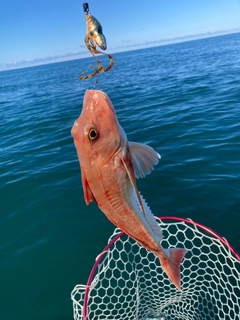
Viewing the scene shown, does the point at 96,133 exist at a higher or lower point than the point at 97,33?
lower

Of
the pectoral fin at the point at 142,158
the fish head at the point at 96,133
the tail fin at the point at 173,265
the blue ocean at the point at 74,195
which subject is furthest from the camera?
the blue ocean at the point at 74,195

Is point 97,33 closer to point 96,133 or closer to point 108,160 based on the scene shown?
point 96,133

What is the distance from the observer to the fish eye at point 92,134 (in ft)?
9.32

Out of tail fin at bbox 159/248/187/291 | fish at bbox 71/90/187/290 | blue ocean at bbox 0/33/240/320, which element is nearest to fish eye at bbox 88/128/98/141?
fish at bbox 71/90/187/290

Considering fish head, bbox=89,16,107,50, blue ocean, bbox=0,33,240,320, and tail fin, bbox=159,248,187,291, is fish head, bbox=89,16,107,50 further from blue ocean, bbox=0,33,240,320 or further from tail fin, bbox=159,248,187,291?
tail fin, bbox=159,248,187,291

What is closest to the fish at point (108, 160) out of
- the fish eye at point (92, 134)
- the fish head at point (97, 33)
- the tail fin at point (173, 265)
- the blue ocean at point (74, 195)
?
the fish eye at point (92, 134)

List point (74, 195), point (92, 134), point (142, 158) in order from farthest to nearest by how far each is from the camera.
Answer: point (74, 195)
point (142, 158)
point (92, 134)

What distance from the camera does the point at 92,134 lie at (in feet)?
9.36

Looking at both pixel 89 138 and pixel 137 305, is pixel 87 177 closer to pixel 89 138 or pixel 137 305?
pixel 89 138

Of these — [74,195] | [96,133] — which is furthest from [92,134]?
[74,195]

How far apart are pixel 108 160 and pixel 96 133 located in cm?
32

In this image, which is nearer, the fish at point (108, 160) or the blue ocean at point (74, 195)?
the fish at point (108, 160)

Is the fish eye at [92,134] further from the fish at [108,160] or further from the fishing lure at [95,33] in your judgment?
the fishing lure at [95,33]

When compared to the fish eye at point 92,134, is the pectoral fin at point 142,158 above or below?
below
